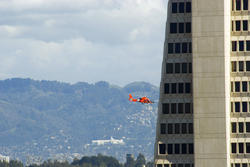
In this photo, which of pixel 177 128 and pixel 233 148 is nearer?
pixel 233 148

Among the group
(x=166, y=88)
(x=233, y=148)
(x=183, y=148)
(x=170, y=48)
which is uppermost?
A: (x=170, y=48)

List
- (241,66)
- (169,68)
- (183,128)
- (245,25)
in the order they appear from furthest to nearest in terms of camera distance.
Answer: (169,68), (183,128), (241,66), (245,25)

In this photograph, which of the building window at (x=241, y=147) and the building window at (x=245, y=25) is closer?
the building window at (x=245, y=25)

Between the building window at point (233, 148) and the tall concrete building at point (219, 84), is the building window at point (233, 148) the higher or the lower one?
the lower one

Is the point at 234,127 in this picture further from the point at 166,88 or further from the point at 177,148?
the point at 166,88

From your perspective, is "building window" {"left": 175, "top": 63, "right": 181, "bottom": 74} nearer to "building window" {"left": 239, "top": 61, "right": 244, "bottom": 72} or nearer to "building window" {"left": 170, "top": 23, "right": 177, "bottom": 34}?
"building window" {"left": 170, "top": 23, "right": 177, "bottom": 34}

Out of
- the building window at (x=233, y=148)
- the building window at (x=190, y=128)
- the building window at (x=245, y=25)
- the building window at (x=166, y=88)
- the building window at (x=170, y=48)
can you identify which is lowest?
the building window at (x=233, y=148)

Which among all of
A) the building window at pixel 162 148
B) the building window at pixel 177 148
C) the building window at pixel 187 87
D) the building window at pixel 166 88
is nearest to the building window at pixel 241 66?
the building window at pixel 187 87

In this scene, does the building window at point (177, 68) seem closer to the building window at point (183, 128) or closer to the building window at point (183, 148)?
the building window at point (183, 128)

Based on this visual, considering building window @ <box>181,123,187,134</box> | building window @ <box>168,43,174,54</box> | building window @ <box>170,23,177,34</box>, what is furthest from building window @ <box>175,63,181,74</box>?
building window @ <box>181,123,187,134</box>

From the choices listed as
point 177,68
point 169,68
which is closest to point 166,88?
point 169,68

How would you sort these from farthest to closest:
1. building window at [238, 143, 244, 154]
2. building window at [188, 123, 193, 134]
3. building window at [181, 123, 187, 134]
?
building window at [181, 123, 187, 134], building window at [188, 123, 193, 134], building window at [238, 143, 244, 154]

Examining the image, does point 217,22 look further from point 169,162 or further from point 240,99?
point 169,162

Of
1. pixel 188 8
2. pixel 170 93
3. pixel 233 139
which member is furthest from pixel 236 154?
pixel 188 8
